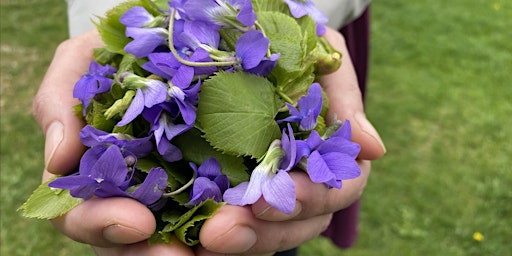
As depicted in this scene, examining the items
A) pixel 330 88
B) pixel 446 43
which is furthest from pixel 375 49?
pixel 330 88

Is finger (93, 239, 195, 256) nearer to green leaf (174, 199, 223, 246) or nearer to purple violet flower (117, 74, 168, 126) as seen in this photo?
green leaf (174, 199, 223, 246)

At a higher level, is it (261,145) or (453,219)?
(261,145)

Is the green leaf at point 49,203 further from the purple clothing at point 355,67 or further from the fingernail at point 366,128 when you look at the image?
the purple clothing at point 355,67

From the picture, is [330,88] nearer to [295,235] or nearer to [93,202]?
[295,235]

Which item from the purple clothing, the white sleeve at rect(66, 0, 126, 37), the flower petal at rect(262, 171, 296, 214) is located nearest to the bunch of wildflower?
the flower petal at rect(262, 171, 296, 214)

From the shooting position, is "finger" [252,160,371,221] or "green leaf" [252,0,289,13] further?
"green leaf" [252,0,289,13]

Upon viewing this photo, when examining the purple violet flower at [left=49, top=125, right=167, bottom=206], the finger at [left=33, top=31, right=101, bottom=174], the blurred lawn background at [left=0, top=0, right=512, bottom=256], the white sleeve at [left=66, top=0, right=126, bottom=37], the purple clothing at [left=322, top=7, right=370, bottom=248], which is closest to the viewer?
the purple violet flower at [left=49, top=125, right=167, bottom=206]

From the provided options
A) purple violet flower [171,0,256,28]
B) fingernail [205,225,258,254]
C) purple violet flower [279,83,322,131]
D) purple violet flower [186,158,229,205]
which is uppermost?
purple violet flower [171,0,256,28]
